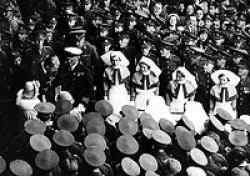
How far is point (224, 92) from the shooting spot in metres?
15.6

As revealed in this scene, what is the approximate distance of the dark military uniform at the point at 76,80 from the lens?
15492 millimetres

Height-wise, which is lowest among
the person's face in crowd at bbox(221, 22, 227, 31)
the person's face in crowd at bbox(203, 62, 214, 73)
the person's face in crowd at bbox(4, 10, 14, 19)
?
the person's face in crowd at bbox(203, 62, 214, 73)

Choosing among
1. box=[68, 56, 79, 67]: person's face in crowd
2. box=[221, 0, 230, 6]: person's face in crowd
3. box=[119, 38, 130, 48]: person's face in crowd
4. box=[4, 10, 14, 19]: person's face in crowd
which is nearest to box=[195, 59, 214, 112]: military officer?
box=[119, 38, 130, 48]: person's face in crowd

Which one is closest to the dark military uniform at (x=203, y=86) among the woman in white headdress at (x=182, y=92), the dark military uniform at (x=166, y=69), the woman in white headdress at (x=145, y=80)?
the dark military uniform at (x=166, y=69)

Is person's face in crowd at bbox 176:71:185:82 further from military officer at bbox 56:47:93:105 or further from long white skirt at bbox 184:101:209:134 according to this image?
military officer at bbox 56:47:93:105

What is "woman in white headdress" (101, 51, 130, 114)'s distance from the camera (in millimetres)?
15508

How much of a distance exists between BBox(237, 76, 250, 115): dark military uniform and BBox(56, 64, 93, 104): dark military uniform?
304 cm

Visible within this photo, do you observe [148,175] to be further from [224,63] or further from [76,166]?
[224,63]

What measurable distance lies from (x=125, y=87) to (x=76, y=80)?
3.15 feet

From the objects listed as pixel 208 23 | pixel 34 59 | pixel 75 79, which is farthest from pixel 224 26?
pixel 34 59

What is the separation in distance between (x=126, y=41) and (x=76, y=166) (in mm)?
4334

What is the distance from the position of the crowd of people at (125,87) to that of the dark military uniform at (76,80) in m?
0.02

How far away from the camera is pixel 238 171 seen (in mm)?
13203

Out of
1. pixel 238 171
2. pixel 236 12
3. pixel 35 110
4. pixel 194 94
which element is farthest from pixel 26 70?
pixel 236 12
